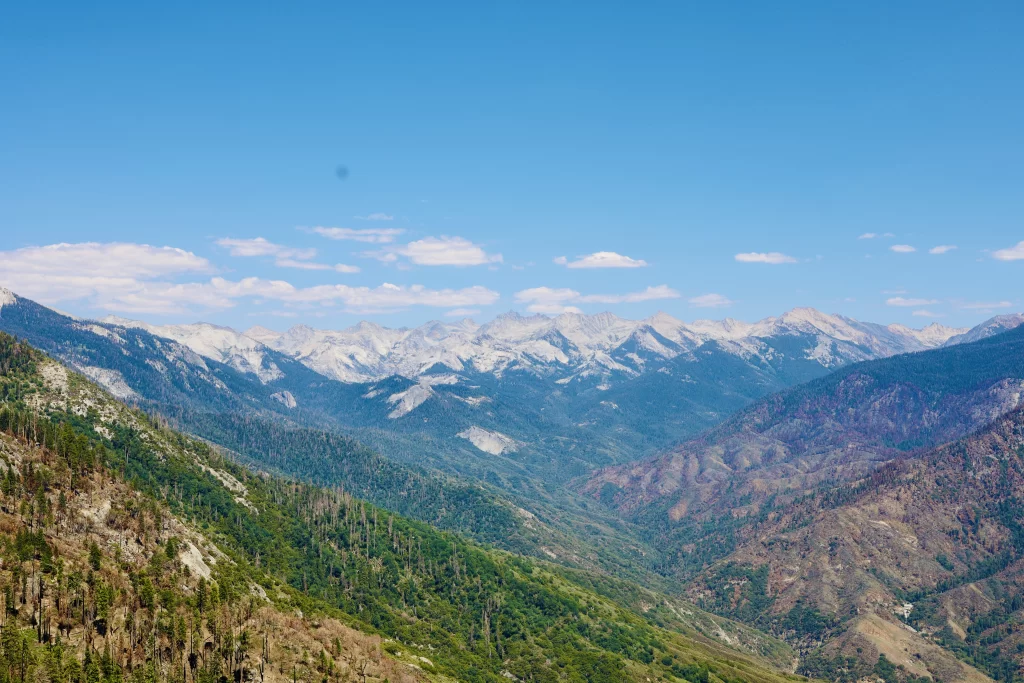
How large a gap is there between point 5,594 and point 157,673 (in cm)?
3091

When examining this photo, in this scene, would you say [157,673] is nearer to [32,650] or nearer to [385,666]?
[32,650]

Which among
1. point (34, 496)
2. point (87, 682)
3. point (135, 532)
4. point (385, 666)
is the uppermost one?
point (34, 496)

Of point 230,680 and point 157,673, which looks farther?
point 230,680

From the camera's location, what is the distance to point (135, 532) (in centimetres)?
18512

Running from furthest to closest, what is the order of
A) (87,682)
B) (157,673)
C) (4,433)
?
(4,433), (157,673), (87,682)

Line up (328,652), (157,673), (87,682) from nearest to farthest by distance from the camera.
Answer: (87,682) → (157,673) → (328,652)

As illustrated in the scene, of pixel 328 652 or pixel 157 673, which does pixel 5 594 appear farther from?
pixel 328 652

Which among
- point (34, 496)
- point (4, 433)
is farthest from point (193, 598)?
point (4, 433)

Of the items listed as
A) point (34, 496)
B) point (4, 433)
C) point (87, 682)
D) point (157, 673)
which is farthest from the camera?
point (4, 433)

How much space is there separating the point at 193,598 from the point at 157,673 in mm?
33646

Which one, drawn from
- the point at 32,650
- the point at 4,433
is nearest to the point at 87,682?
the point at 32,650

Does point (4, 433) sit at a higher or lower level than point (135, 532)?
higher

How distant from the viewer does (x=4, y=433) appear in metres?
197

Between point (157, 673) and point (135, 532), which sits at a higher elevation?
point (135, 532)
